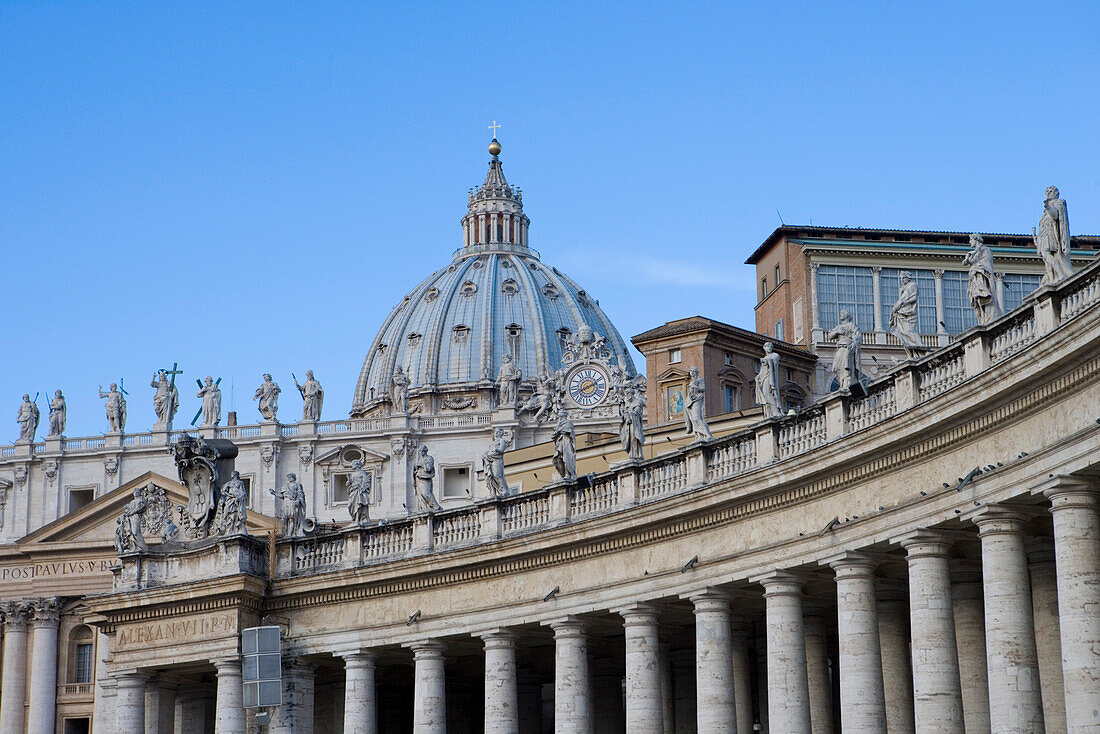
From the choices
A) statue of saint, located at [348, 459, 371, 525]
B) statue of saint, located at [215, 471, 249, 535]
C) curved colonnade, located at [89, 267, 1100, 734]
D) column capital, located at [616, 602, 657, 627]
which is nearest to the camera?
curved colonnade, located at [89, 267, 1100, 734]

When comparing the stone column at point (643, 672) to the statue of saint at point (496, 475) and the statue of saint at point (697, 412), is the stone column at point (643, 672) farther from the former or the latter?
the statue of saint at point (496, 475)

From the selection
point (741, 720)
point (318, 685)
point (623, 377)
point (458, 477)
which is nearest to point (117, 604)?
point (318, 685)

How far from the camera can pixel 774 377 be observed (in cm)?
4919

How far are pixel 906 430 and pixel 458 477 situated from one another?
305ft

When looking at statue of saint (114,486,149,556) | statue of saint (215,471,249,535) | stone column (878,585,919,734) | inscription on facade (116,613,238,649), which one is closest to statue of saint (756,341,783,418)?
stone column (878,585,919,734)

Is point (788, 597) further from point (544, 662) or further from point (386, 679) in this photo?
point (386, 679)

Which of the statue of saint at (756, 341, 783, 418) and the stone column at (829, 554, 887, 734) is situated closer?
the stone column at (829, 554, 887, 734)

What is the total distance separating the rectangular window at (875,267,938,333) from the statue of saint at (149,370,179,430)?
2116 inches

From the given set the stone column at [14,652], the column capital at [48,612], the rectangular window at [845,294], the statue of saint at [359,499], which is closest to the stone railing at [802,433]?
the statue of saint at [359,499]

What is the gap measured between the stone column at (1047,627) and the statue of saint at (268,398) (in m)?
96.7

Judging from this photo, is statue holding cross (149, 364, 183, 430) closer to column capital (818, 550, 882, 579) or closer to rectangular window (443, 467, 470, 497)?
rectangular window (443, 467, 470, 497)

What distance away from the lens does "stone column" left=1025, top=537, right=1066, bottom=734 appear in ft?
124

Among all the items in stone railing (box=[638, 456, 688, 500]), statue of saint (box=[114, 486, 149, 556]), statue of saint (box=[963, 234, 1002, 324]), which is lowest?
stone railing (box=[638, 456, 688, 500])

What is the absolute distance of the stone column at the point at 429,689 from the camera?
2030 inches
